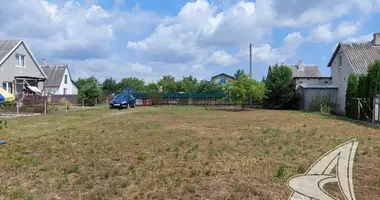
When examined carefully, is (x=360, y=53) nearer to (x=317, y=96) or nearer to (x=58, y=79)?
(x=317, y=96)

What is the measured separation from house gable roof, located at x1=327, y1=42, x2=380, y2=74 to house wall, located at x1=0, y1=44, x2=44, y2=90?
2745 centimetres

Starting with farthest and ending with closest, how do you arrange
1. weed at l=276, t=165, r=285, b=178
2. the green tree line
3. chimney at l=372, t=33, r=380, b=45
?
chimney at l=372, t=33, r=380, b=45
the green tree line
weed at l=276, t=165, r=285, b=178

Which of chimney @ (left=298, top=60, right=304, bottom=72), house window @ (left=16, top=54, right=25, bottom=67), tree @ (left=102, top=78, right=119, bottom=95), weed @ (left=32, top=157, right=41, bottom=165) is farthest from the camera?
Result: tree @ (left=102, top=78, right=119, bottom=95)

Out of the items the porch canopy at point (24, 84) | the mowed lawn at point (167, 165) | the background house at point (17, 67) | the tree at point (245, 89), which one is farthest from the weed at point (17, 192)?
the porch canopy at point (24, 84)

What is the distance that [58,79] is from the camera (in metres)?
43.3

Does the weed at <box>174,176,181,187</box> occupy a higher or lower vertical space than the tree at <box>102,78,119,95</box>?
lower

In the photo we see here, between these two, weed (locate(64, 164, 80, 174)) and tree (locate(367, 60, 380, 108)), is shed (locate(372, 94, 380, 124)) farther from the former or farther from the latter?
weed (locate(64, 164, 80, 174))

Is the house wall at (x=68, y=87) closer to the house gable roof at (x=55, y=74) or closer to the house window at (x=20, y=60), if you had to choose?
the house gable roof at (x=55, y=74)

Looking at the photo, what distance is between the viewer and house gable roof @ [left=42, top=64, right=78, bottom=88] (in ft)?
140

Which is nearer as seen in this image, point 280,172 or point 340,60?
point 280,172

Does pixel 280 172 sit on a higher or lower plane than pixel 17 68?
lower

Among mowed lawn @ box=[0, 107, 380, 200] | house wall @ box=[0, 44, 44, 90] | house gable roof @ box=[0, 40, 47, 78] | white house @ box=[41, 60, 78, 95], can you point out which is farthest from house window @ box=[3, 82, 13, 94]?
mowed lawn @ box=[0, 107, 380, 200]

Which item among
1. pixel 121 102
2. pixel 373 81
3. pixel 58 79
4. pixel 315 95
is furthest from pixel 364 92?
pixel 58 79

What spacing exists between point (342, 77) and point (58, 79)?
34.6 m
